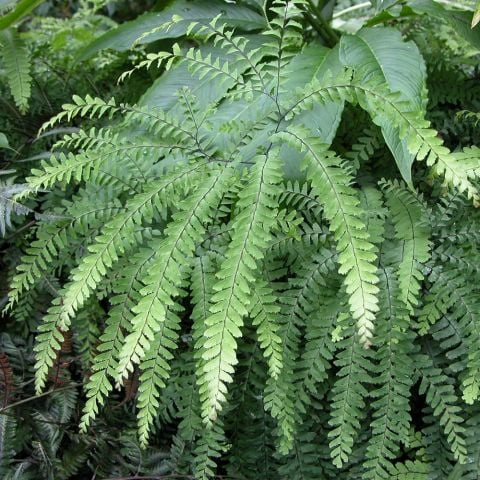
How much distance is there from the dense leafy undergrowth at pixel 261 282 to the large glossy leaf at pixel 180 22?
0.22 meters

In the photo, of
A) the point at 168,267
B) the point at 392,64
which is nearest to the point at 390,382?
the point at 168,267

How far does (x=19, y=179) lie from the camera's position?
2139mm

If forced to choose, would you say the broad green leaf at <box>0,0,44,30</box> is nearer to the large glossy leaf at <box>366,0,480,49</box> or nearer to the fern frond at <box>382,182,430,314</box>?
the large glossy leaf at <box>366,0,480,49</box>

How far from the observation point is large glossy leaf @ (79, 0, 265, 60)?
209cm

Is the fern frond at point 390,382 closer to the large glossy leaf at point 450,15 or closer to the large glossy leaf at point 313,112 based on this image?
the large glossy leaf at point 313,112

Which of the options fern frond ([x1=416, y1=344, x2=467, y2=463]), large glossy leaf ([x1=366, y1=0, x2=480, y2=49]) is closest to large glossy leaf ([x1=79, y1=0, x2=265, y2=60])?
large glossy leaf ([x1=366, y1=0, x2=480, y2=49])

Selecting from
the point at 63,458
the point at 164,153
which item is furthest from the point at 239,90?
the point at 63,458

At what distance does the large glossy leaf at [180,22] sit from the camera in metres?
2.09

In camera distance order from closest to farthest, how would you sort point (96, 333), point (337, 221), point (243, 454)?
point (337, 221), point (243, 454), point (96, 333)

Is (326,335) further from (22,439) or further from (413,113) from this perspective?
(22,439)

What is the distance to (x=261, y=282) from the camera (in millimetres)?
1478

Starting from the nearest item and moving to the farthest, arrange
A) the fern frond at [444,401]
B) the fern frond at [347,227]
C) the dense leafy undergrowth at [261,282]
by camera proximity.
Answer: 1. the fern frond at [347,227]
2. the dense leafy undergrowth at [261,282]
3. the fern frond at [444,401]

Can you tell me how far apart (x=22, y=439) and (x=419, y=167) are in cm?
150

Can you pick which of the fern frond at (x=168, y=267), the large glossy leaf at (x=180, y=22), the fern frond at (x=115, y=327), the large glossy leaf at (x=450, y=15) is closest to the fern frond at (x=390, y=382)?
the fern frond at (x=168, y=267)
